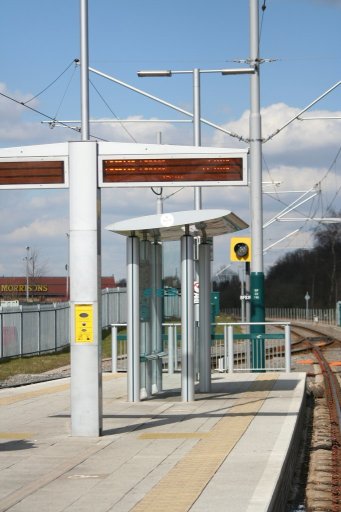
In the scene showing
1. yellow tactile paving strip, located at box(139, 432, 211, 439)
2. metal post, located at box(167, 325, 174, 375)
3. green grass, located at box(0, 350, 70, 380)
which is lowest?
green grass, located at box(0, 350, 70, 380)

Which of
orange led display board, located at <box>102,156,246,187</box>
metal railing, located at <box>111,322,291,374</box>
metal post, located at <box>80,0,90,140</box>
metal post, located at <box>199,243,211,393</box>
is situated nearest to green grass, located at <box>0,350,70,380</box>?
metal railing, located at <box>111,322,291,374</box>

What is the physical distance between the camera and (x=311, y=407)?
19.3 m

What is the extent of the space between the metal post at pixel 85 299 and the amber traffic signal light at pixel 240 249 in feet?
40.6

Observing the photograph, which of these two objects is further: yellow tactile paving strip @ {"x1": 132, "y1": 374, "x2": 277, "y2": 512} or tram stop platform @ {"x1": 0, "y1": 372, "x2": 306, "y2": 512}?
tram stop platform @ {"x1": 0, "y1": 372, "x2": 306, "y2": 512}

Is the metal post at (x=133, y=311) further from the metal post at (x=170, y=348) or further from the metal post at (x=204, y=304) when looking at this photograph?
the metal post at (x=170, y=348)

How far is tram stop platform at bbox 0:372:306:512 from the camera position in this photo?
8391 millimetres

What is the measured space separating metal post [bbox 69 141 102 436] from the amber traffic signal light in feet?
40.6

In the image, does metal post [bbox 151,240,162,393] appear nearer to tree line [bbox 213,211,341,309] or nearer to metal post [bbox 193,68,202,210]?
metal post [bbox 193,68,202,210]

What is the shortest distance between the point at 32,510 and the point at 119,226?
8.56 m

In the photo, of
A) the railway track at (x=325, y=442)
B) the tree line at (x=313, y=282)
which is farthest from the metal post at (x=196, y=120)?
the tree line at (x=313, y=282)

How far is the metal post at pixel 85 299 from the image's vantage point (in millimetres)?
12641

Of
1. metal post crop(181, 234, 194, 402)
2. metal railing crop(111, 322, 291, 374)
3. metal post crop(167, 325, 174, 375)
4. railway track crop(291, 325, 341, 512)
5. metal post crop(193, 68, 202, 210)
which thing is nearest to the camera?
railway track crop(291, 325, 341, 512)

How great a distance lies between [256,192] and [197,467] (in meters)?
13.8

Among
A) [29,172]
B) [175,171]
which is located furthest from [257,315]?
[29,172]
